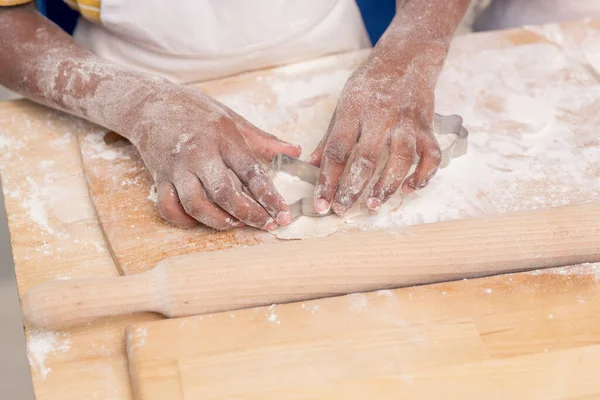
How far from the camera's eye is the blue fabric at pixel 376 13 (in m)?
1.77

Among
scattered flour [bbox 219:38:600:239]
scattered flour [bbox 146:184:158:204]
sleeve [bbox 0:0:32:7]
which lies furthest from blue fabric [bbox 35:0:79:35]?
scattered flour [bbox 146:184:158:204]

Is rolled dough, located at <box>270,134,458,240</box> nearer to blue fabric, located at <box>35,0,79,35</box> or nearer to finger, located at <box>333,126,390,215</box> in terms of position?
finger, located at <box>333,126,390,215</box>

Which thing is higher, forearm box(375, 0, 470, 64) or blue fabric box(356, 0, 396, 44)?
forearm box(375, 0, 470, 64)

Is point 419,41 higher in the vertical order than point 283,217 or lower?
higher

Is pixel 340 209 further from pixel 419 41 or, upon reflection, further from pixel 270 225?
pixel 419 41

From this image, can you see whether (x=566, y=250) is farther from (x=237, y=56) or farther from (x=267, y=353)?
(x=237, y=56)

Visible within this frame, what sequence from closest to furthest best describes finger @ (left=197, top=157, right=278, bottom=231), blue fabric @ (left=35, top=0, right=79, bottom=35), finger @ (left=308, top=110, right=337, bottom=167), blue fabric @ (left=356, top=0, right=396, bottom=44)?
finger @ (left=197, top=157, right=278, bottom=231), finger @ (left=308, top=110, right=337, bottom=167), blue fabric @ (left=35, top=0, right=79, bottom=35), blue fabric @ (left=356, top=0, right=396, bottom=44)

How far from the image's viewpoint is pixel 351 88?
44.9 inches

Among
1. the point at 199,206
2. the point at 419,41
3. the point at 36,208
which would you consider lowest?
the point at 36,208

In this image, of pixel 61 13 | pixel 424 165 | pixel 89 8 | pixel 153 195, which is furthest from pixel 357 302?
pixel 61 13

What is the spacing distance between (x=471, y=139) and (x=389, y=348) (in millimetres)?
505

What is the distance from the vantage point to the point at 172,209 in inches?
39.2

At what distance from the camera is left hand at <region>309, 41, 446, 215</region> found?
102 cm

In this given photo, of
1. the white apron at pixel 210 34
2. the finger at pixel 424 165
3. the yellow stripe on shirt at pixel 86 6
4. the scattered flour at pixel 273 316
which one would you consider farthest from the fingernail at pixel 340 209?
the yellow stripe on shirt at pixel 86 6
